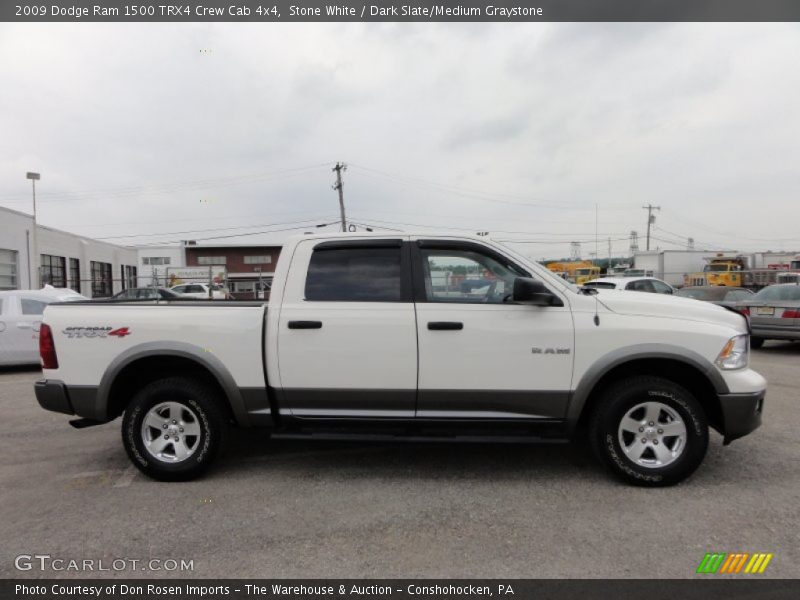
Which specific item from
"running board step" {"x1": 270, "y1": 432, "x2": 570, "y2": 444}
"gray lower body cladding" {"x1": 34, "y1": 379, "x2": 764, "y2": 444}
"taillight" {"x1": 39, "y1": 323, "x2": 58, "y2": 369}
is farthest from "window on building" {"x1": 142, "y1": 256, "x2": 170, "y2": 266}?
"running board step" {"x1": 270, "y1": 432, "x2": 570, "y2": 444}

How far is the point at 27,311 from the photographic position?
9094 mm

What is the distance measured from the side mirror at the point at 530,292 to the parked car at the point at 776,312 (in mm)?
9138

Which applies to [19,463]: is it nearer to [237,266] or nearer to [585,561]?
[585,561]

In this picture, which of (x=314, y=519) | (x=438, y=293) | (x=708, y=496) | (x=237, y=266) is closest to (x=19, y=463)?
(x=314, y=519)

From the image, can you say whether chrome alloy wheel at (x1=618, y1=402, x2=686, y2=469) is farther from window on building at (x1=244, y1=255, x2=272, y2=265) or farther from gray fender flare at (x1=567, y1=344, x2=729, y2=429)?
window on building at (x1=244, y1=255, x2=272, y2=265)

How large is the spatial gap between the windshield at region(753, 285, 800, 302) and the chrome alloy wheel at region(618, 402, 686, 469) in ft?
28.6

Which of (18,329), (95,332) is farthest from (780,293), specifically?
(18,329)

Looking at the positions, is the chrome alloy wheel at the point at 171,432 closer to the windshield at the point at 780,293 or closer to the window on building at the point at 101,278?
the windshield at the point at 780,293

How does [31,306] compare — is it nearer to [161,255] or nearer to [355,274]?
[355,274]

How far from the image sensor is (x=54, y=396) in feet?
13.4

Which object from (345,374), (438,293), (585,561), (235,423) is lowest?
(585,561)

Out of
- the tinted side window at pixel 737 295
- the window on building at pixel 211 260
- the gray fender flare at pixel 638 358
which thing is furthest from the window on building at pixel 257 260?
the gray fender flare at pixel 638 358

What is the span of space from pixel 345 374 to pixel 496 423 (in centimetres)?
120
